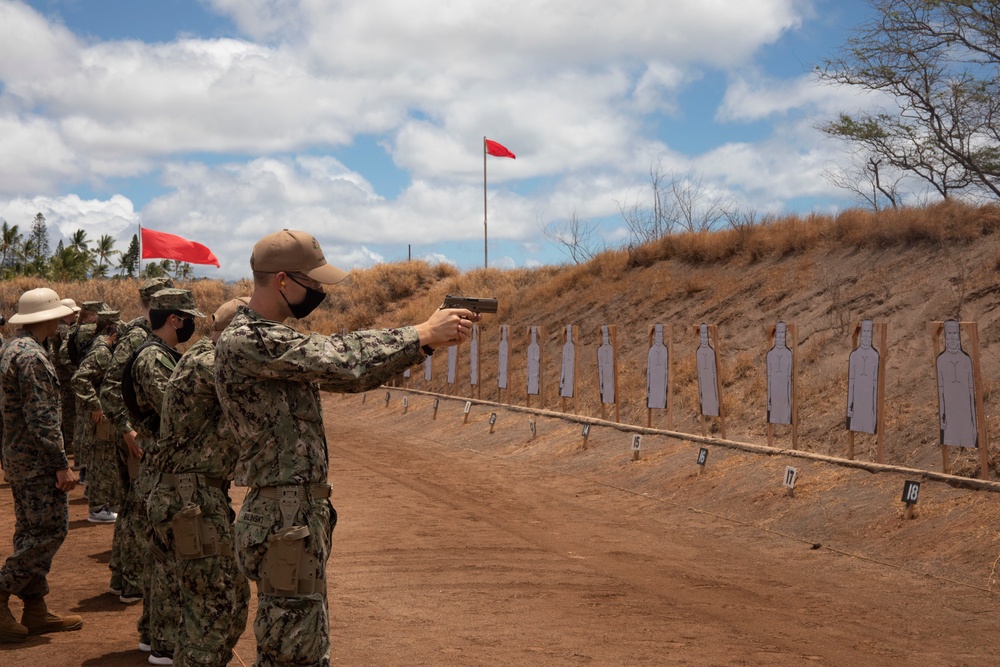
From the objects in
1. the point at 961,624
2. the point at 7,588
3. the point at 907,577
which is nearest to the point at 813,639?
the point at 961,624

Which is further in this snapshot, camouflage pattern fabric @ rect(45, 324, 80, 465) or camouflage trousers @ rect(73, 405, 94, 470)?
camouflage pattern fabric @ rect(45, 324, 80, 465)

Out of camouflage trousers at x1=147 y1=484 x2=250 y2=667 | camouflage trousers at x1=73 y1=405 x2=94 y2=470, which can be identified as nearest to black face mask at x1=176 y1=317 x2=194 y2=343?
camouflage trousers at x1=147 y1=484 x2=250 y2=667

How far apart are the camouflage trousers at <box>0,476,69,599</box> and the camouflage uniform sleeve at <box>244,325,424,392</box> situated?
353 centimetres

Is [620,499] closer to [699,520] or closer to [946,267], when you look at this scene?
[699,520]

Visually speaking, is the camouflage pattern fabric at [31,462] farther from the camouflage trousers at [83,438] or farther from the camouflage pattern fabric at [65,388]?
the camouflage pattern fabric at [65,388]

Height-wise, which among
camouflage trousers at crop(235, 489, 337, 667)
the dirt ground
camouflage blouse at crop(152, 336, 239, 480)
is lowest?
the dirt ground

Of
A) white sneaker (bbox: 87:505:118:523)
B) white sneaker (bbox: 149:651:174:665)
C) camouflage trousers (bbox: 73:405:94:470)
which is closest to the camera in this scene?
white sneaker (bbox: 149:651:174:665)

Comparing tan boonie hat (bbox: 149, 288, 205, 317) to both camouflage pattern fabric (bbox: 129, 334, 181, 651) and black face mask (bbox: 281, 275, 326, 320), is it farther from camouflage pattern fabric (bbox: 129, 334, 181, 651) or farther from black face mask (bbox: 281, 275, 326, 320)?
black face mask (bbox: 281, 275, 326, 320)

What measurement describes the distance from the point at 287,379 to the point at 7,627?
4.02 meters

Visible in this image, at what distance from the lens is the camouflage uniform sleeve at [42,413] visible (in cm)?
613

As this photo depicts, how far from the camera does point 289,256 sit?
145 inches

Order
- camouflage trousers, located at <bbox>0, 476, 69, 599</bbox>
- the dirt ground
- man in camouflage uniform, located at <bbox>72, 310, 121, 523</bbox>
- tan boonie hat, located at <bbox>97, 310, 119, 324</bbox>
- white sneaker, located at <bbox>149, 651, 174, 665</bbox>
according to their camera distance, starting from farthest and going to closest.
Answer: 1. tan boonie hat, located at <bbox>97, 310, 119, 324</bbox>
2. man in camouflage uniform, located at <bbox>72, 310, 121, 523</bbox>
3. camouflage trousers, located at <bbox>0, 476, 69, 599</bbox>
4. the dirt ground
5. white sneaker, located at <bbox>149, 651, 174, 665</bbox>

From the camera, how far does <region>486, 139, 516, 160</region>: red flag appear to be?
33.5m

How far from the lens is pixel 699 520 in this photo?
34.3ft
